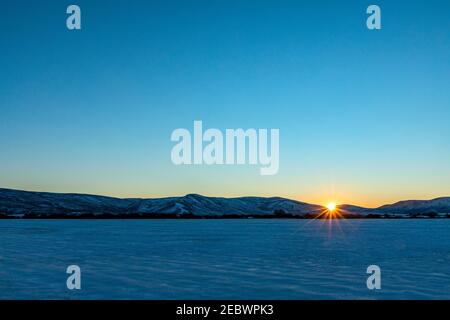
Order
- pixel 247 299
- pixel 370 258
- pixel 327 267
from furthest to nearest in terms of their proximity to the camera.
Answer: pixel 370 258
pixel 327 267
pixel 247 299

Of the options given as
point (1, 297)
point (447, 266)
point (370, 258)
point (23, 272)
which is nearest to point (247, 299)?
point (1, 297)

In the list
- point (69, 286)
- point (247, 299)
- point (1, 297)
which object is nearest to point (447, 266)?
point (247, 299)

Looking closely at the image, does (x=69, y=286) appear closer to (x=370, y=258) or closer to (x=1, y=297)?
(x=1, y=297)

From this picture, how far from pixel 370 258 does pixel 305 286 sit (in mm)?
18708

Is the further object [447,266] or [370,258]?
[370,258]

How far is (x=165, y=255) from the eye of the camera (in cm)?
4372
